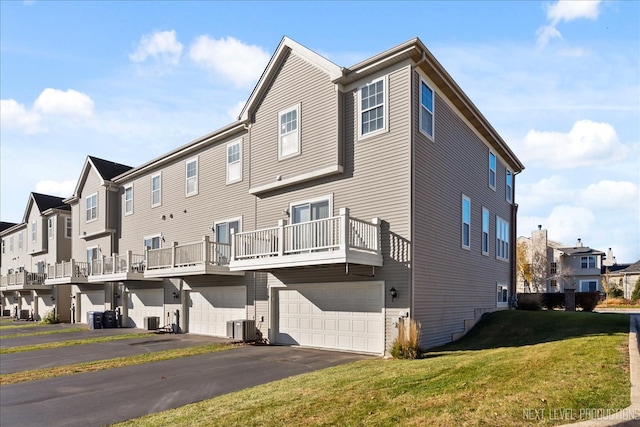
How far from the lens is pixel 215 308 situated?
2123 cm

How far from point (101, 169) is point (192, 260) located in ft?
48.3

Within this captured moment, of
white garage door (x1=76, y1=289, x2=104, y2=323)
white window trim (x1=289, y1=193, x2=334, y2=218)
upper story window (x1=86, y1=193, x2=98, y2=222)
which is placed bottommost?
white garage door (x1=76, y1=289, x2=104, y2=323)

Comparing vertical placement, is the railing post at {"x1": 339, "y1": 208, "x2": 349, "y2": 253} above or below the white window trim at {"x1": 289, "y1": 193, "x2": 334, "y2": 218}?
below

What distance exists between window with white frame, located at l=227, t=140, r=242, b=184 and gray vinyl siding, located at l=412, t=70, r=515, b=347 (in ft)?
29.4

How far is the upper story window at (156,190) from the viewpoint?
25531mm

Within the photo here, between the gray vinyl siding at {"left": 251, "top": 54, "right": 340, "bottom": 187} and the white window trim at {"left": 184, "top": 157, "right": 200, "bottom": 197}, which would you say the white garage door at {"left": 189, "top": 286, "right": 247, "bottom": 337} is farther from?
the gray vinyl siding at {"left": 251, "top": 54, "right": 340, "bottom": 187}

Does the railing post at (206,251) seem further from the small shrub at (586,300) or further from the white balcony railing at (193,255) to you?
the small shrub at (586,300)

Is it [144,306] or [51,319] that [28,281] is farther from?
[144,306]

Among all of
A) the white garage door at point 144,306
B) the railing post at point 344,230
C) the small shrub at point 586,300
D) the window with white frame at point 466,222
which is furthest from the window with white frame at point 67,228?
the small shrub at point 586,300

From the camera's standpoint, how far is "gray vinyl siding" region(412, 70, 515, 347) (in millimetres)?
14336

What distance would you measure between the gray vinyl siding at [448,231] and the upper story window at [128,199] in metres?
19.8

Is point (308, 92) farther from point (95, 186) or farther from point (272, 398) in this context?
point (95, 186)

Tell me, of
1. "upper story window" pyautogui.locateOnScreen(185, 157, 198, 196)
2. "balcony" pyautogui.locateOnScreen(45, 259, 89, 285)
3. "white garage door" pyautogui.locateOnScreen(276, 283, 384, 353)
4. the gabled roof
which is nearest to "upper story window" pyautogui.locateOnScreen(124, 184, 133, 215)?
the gabled roof

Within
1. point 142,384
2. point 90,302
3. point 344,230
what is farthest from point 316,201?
point 90,302
